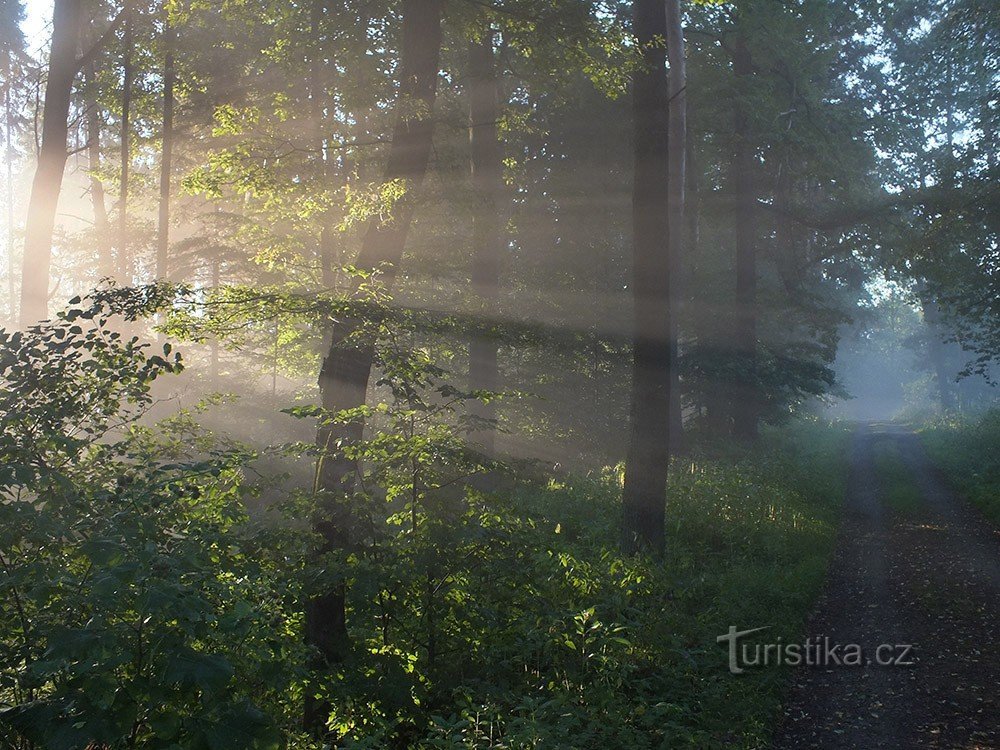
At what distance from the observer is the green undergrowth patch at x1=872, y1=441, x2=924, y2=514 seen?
1756 centimetres

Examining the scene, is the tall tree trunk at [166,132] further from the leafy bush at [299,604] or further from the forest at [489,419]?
the leafy bush at [299,604]

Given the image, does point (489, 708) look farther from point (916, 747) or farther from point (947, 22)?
point (947, 22)

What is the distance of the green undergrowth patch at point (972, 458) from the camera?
16789mm

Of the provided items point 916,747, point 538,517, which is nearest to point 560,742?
point 538,517

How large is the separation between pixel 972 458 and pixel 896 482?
359 cm

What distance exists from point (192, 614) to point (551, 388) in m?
19.1

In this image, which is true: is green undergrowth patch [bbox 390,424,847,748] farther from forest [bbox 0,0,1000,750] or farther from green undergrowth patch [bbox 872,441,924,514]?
green undergrowth patch [bbox 872,441,924,514]

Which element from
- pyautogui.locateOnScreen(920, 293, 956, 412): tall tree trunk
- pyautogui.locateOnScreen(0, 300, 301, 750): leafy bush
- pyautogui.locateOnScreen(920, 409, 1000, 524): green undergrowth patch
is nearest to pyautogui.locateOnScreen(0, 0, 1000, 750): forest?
pyautogui.locateOnScreen(0, 300, 301, 750): leafy bush

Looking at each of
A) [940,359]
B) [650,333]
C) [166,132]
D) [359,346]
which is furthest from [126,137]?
[940,359]

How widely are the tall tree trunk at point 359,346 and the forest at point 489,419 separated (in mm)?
42

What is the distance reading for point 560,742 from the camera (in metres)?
5.32

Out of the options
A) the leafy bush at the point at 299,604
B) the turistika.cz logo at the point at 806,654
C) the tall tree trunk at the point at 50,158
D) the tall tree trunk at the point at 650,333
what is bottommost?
the turistika.cz logo at the point at 806,654

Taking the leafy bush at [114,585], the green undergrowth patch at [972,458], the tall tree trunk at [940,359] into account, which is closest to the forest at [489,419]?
the leafy bush at [114,585]

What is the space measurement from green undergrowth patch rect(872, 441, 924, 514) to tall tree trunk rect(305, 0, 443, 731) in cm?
1316
